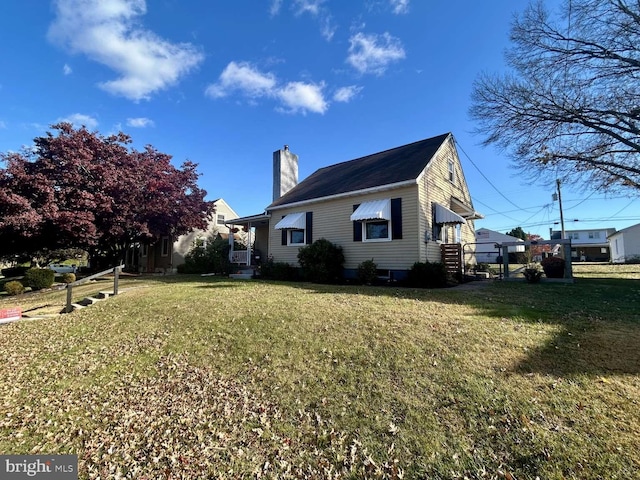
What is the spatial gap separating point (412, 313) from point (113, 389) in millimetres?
5569

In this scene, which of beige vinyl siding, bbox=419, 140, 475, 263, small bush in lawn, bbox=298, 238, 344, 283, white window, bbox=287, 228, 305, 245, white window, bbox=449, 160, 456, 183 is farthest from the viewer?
white window, bbox=287, 228, 305, 245

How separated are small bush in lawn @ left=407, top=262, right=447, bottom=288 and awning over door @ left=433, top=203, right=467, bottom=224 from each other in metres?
2.45

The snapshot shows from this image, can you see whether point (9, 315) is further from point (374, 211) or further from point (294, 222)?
point (374, 211)

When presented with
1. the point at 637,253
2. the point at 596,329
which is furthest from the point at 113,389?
the point at 637,253

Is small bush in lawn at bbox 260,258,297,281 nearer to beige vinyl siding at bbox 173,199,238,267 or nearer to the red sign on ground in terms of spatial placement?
the red sign on ground

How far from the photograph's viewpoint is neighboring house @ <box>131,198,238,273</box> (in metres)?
22.8

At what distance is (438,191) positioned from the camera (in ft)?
44.5

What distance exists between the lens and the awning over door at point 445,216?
40.6ft

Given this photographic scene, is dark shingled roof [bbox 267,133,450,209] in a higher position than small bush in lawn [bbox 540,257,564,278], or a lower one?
higher

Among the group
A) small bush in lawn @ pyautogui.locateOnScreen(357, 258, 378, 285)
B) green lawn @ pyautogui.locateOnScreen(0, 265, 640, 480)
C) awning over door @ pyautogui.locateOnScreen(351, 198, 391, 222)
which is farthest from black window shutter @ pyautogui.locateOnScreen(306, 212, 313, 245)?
green lawn @ pyautogui.locateOnScreen(0, 265, 640, 480)

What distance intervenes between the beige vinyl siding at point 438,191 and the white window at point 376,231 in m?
1.45

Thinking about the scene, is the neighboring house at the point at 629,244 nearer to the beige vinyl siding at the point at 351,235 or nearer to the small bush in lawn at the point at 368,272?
the beige vinyl siding at the point at 351,235

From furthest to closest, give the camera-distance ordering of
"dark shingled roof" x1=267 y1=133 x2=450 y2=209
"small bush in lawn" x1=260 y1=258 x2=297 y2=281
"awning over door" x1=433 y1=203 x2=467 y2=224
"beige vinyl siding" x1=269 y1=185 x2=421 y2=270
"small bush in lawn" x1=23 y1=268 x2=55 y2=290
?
"small bush in lawn" x1=23 y1=268 x2=55 y2=290, "small bush in lawn" x1=260 y1=258 x2=297 y2=281, "dark shingled roof" x1=267 y1=133 x2=450 y2=209, "awning over door" x1=433 y1=203 x2=467 y2=224, "beige vinyl siding" x1=269 y1=185 x2=421 y2=270

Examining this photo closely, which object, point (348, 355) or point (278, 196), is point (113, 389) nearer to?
point (348, 355)
